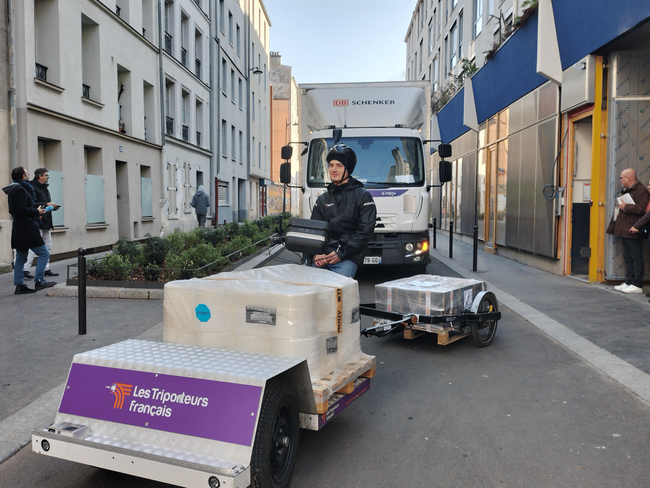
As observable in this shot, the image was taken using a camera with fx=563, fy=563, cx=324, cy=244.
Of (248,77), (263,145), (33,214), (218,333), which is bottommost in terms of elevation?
(218,333)

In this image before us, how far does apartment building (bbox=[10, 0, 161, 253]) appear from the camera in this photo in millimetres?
12203

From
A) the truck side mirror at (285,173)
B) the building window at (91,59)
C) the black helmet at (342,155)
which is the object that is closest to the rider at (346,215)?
the black helmet at (342,155)

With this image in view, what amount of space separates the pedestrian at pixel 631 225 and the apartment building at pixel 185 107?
52.6 feet

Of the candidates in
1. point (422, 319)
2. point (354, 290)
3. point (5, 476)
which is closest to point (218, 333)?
point (354, 290)

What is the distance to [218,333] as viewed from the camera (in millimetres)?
3227

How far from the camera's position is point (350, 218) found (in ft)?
15.4

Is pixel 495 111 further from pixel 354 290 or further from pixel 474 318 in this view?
pixel 354 290

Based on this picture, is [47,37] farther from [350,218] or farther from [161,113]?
[350,218]

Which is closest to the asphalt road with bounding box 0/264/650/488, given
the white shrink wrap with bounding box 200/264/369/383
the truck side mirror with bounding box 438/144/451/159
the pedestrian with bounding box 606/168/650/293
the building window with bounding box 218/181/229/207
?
the white shrink wrap with bounding box 200/264/369/383

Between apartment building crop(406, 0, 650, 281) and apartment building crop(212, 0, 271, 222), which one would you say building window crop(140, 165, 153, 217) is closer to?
apartment building crop(212, 0, 271, 222)

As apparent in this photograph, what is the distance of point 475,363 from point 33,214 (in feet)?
22.0

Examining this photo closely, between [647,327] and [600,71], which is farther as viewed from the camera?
[600,71]

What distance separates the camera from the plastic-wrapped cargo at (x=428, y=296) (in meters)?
5.32

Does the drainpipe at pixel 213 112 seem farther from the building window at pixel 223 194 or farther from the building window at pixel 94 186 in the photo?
the building window at pixel 94 186
